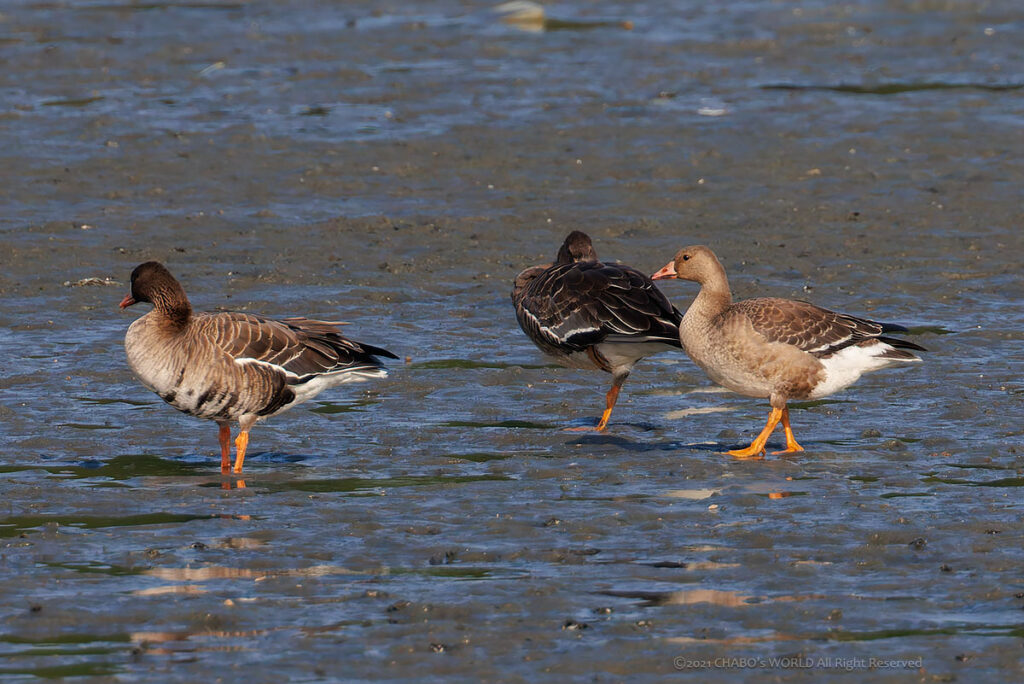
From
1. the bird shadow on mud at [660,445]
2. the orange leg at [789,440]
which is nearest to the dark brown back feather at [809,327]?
the orange leg at [789,440]

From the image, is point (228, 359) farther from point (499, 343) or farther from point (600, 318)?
point (499, 343)

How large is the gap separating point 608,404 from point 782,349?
1721 millimetres

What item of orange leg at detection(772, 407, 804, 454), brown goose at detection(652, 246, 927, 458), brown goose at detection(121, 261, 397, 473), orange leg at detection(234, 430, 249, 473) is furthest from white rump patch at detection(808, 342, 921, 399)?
orange leg at detection(234, 430, 249, 473)

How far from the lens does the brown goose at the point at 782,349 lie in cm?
1132

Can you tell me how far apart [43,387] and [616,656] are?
23.3 feet

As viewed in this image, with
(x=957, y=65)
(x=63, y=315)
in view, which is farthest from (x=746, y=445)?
(x=957, y=65)

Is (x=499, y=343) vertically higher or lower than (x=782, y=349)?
lower

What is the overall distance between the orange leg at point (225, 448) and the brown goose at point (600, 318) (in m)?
2.72

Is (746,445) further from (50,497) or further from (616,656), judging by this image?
(50,497)

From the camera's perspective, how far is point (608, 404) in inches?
491

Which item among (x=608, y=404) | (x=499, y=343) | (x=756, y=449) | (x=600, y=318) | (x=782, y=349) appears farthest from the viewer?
(x=499, y=343)

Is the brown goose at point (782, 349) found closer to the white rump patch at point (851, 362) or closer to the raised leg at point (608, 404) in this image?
the white rump patch at point (851, 362)

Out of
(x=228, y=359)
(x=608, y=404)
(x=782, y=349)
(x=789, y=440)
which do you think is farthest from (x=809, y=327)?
(x=228, y=359)

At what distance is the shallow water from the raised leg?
0.11 metres
